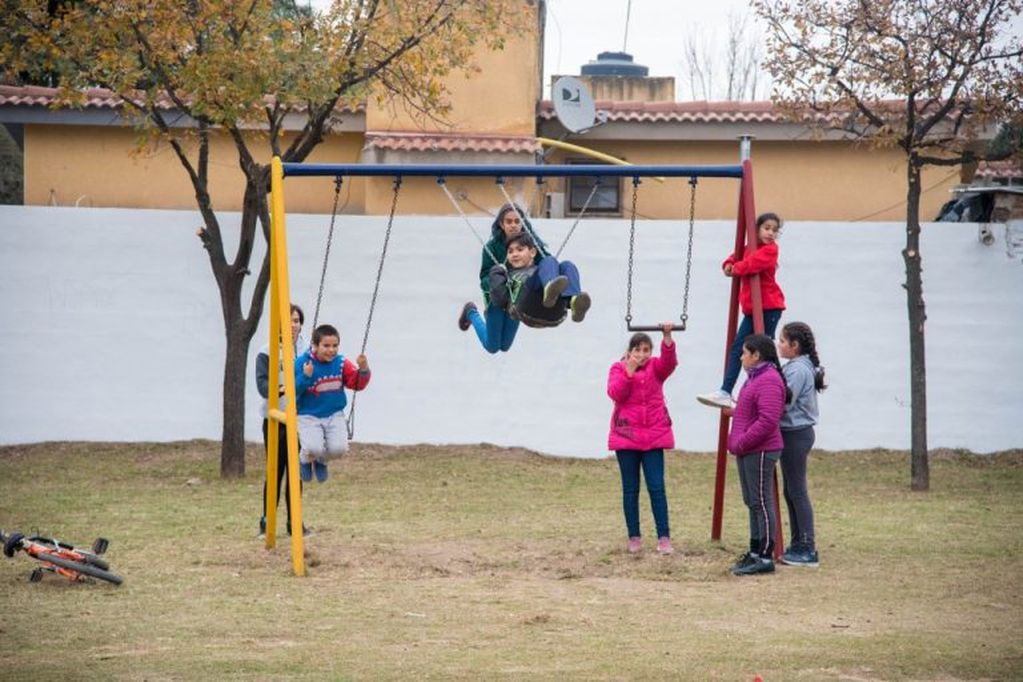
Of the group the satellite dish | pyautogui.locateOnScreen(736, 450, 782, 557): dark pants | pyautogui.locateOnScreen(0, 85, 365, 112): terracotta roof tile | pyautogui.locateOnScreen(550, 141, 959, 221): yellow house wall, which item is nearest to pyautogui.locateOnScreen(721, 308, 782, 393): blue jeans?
pyautogui.locateOnScreen(736, 450, 782, 557): dark pants

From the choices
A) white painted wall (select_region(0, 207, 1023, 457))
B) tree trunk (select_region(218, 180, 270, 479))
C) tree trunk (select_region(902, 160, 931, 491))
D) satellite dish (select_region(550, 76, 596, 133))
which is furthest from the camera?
satellite dish (select_region(550, 76, 596, 133))

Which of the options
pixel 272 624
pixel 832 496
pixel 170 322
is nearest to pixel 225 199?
pixel 170 322

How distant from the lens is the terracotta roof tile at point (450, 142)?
2111 cm

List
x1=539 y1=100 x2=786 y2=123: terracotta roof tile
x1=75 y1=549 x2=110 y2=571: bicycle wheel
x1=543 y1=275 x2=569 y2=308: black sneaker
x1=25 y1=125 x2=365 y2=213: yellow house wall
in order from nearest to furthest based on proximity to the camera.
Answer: x1=75 y1=549 x2=110 y2=571: bicycle wheel, x1=543 y1=275 x2=569 y2=308: black sneaker, x1=539 y1=100 x2=786 y2=123: terracotta roof tile, x1=25 y1=125 x2=365 y2=213: yellow house wall

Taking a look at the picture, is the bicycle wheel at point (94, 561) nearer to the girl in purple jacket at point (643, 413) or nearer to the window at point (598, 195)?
the girl in purple jacket at point (643, 413)

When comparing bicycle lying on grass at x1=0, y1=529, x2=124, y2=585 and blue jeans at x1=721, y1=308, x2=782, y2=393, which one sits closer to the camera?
bicycle lying on grass at x1=0, y1=529, x2=124, y2=585

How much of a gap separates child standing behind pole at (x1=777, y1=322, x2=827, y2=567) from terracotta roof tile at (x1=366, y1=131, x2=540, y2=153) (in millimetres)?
10869

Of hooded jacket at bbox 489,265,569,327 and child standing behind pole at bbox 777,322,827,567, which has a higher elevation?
hooded jacket at bbox 489,265,569,327

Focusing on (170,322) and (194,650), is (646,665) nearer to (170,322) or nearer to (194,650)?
(194,650)

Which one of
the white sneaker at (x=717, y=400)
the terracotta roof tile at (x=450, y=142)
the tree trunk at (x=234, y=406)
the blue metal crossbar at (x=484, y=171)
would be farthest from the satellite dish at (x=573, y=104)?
the white sneaker at (x=717, y=400)

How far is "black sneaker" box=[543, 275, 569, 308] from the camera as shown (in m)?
10.0

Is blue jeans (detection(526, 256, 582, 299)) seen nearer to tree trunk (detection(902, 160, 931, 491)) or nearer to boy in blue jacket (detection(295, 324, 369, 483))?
boy in blue jacket (detection(295, 324, 369, 483))

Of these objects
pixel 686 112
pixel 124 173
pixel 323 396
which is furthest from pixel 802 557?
pixel 124 173

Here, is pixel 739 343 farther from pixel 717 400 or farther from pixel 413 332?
pixel 413 332
